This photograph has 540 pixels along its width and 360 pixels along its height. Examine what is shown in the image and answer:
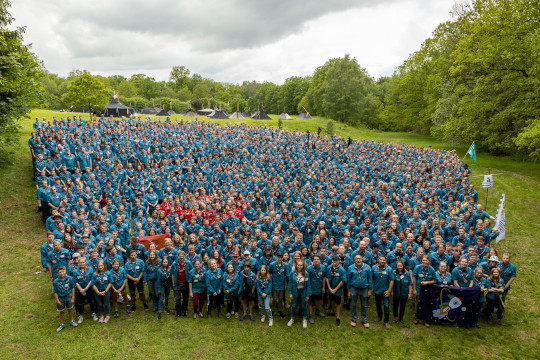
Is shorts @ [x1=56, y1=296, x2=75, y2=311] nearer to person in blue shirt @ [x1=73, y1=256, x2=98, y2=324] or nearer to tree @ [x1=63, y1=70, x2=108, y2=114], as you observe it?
person in blue shirt @ [x1=73, y1=256, x2=98, y2=324]

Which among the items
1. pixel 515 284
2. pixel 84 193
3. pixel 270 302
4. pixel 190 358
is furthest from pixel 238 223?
pixel 515 284

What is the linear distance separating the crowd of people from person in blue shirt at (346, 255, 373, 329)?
0.10 feet

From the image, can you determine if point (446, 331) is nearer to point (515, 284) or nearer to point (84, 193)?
point (515, 284)

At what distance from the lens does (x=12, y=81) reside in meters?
15.3

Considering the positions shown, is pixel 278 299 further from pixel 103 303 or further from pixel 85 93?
pixel 85 93

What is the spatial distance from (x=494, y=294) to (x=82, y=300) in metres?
10.0

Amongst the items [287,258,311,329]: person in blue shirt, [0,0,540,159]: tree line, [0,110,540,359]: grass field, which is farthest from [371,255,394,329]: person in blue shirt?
[0,0,540,159]: tree line

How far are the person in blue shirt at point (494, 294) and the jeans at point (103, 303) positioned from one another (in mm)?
9225

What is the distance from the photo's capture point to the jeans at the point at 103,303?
8189mm

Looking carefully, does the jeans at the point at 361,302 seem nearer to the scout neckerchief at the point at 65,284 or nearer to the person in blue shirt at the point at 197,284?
the person in blue shirt at the point at 197,284

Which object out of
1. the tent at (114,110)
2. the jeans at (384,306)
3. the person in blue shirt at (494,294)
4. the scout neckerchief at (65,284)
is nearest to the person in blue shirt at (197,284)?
the scout neckerchief at (65,284)

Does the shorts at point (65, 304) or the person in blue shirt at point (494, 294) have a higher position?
the person in blue shirt at point (494, 294)

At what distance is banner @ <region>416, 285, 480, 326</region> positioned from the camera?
7961mm

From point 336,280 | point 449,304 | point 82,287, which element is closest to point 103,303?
point 82,287
